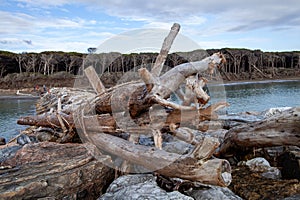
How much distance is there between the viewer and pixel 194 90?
4.21 metres

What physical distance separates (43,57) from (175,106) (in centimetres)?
5314

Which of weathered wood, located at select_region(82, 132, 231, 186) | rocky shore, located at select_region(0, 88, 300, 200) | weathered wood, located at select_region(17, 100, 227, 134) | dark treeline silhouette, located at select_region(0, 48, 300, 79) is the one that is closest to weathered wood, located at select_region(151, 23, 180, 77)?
weathered wood, located at select_region(17, 100, 227, 134)

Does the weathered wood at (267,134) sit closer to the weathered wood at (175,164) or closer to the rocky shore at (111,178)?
the rocky shore at (111,178)

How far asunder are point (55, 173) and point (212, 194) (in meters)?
1.98

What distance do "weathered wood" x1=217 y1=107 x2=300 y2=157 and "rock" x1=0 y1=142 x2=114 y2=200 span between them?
2.30 metres

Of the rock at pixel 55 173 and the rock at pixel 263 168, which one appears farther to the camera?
the rock at pixel 263 168

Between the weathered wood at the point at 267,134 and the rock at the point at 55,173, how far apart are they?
90.6 inches

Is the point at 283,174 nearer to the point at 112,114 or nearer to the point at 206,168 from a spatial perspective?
the point at 206,168

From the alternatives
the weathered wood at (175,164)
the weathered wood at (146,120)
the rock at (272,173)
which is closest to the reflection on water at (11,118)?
the weathered wood at (146,120)

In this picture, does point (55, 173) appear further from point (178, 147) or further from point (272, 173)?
point (272, 173)

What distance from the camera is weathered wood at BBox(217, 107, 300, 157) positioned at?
13.6ft

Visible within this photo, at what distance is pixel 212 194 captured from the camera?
11.2 feet

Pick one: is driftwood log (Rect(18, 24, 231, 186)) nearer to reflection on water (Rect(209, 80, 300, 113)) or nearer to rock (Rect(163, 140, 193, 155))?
rock (Rect(163, 140, 193, 155))

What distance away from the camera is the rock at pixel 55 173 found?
3.16 metres
